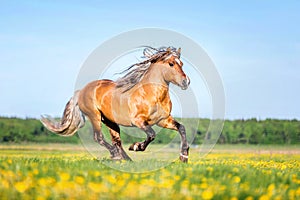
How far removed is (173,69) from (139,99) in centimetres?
115

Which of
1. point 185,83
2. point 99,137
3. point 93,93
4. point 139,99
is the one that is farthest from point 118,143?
point 185,83

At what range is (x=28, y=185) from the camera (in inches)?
311

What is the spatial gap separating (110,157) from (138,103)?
1.96 metres

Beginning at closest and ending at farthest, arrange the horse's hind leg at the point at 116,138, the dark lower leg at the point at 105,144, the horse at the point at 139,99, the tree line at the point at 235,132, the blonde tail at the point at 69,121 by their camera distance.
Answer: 1. the horse at the point at 139,99
2. the dark lower leg at the point at 105,144
3. the horse's hind leg at the point at 116,138
4. the blonde tail at the point at 69,121
5. the tree line at the point at 235,132

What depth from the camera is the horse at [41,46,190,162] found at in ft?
43.3

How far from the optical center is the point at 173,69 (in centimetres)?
1315

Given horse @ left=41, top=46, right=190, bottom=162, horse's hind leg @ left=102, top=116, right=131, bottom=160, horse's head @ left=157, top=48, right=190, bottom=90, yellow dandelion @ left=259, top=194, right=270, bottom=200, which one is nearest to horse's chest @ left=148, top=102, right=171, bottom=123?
horse @ left=41, top=46, right=190, bottom=162

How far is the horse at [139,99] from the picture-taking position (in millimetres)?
13188

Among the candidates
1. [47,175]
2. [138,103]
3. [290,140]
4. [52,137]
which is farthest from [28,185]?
[290,140]

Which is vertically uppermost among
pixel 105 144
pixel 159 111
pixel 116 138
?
pixel 159 111

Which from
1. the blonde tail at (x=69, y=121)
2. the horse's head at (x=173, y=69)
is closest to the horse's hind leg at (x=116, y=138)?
the blonde tail at (x=69, y=121)

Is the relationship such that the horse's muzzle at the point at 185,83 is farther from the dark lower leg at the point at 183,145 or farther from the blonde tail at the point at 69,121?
the blonde tail at the point at 69,121

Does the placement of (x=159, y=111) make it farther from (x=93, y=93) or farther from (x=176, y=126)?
(x=93, y=93)

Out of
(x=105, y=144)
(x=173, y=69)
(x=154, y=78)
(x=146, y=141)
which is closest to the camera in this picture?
(x=146, y=141)
